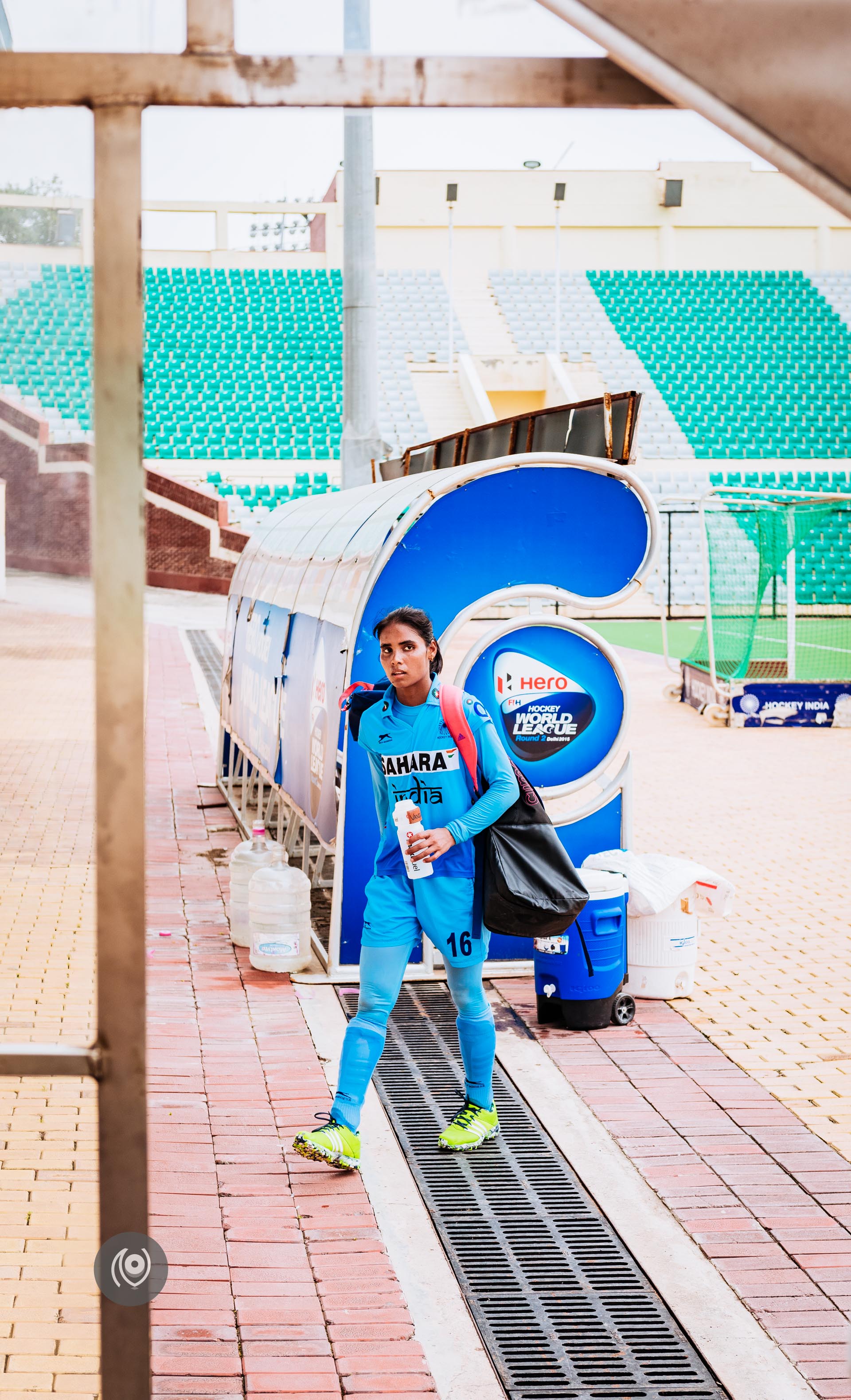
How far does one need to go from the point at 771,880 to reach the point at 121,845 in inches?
306

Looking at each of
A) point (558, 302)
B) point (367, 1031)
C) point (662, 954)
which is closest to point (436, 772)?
point (367, 1031)

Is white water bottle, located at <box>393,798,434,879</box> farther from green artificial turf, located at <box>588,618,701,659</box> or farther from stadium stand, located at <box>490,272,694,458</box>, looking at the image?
stadium stand, located at <box>490,272,694,458</box>

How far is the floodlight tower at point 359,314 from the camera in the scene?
545 inches

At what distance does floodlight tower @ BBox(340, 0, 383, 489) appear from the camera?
13.9 meters

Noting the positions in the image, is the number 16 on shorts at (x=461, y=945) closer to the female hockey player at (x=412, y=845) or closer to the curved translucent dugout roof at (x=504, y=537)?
the female hockey player at (x=412, y=845)

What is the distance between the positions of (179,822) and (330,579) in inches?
144

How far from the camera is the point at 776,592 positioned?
24.2m

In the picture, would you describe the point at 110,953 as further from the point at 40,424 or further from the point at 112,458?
the point at 40,424

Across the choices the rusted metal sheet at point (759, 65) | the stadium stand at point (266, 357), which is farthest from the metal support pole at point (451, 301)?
the rusted metal sheet at point (759, 65)

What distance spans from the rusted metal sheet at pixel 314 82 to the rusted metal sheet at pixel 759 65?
10 cm

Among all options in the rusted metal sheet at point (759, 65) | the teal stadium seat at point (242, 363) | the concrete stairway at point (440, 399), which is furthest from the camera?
the concrete stairway at point (440, 399)

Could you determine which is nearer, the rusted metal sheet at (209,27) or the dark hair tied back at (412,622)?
the rusted metal sheet at (209,27)

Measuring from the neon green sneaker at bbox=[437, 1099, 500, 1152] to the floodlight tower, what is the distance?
940 centimetres

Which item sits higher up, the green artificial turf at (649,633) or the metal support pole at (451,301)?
the metal support pole at (451,301)
